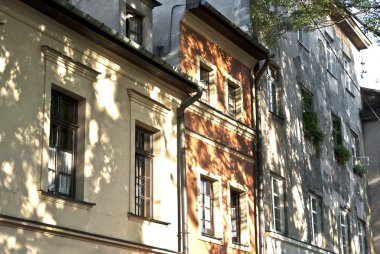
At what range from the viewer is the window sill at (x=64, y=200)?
13227mm

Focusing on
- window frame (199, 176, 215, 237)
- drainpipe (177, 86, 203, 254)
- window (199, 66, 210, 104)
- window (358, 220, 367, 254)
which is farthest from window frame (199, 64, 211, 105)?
window (358, 220, 367, 254)

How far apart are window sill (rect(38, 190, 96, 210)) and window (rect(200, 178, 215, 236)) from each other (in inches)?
187

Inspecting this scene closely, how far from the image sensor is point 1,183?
40.5 feet

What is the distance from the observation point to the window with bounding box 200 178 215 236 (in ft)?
60.9

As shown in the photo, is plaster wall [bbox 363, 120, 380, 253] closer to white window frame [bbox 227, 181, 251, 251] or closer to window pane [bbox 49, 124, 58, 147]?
white window frame [bbox 227, 181, 251, 251]

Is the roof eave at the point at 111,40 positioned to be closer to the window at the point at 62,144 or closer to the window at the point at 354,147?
the window at the point at 62,144

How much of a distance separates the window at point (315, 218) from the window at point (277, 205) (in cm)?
229

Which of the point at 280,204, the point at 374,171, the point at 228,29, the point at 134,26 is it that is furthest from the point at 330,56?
the point at 134,26

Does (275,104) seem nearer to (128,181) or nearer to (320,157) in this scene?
(320,157)

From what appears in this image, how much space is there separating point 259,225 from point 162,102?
16.9 ft

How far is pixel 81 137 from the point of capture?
14648 mm

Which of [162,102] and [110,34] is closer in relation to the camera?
[110,34]

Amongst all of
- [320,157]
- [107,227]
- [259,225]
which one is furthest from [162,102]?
[320,157]

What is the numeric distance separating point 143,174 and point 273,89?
26.5ft
